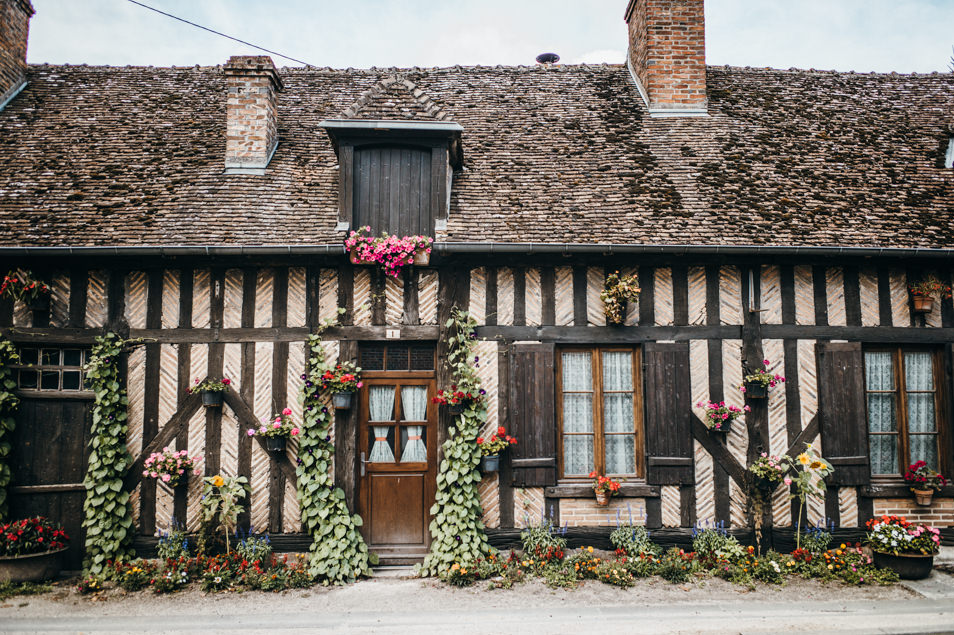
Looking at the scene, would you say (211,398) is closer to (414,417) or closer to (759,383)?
(414,417)

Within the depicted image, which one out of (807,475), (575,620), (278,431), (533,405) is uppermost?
(533,405)

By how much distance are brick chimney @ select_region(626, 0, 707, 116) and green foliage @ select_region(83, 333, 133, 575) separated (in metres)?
7.64

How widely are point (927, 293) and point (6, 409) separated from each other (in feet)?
32.1

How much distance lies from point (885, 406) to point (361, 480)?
5.81 m

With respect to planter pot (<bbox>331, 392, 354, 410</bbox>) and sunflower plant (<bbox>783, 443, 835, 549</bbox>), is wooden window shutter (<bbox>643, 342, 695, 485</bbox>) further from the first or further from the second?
planter pot (<bbox>331, 392, 354, 410</bbox>)

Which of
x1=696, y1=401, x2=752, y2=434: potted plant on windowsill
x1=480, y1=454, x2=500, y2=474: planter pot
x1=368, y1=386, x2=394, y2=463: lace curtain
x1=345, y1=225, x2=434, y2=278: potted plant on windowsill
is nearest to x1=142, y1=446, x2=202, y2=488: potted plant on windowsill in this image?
x1=368, y1=386, x2=394, y2=463: lace curtain

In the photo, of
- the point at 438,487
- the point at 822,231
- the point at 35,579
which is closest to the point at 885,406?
the point at 822,231

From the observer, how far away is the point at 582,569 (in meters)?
5.45

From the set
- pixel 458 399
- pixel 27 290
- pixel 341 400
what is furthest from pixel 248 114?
pixel 458 399

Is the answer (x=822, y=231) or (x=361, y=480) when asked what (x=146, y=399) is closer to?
(x=361, y=480)

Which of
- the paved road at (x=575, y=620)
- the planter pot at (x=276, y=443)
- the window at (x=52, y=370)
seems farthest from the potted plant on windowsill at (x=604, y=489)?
the window at (x=52, y=370)

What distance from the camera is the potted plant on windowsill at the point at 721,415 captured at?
228 inches

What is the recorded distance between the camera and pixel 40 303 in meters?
5.85

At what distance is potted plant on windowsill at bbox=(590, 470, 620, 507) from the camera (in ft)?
18.7
